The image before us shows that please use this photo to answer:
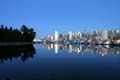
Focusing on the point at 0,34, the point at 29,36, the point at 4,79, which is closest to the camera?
the point at 4,79

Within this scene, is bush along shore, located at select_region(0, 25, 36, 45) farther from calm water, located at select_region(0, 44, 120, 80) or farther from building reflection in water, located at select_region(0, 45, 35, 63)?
calm water, located at select_region(0, 44, 120, 80)

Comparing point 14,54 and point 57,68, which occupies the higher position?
point 14,54

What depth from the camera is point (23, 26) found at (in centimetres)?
18000

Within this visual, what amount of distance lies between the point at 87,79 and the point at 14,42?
11837 cm

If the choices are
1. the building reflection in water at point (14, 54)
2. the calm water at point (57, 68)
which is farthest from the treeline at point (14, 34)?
the calm water at point (57, 68)

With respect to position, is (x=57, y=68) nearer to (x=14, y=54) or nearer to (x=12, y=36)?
(x=14, y=54)

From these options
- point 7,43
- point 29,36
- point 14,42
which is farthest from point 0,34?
point 29,36

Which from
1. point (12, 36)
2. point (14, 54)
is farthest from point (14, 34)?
point (14, 54)

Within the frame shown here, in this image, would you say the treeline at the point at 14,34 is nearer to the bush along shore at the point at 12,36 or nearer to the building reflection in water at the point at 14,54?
the bush along shore at the point at 12,36

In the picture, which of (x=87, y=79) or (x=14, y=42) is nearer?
(x=87, y=79)

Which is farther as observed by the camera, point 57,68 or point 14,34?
point 14,34

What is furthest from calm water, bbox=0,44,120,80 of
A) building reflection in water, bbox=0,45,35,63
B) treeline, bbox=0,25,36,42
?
treeline, bbox=0,25,36,42

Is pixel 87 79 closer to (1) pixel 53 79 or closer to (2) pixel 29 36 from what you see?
(1) pixel 53 79

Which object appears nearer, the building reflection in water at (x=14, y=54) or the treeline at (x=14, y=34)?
the building reflection in water at (x=14, y=54)
